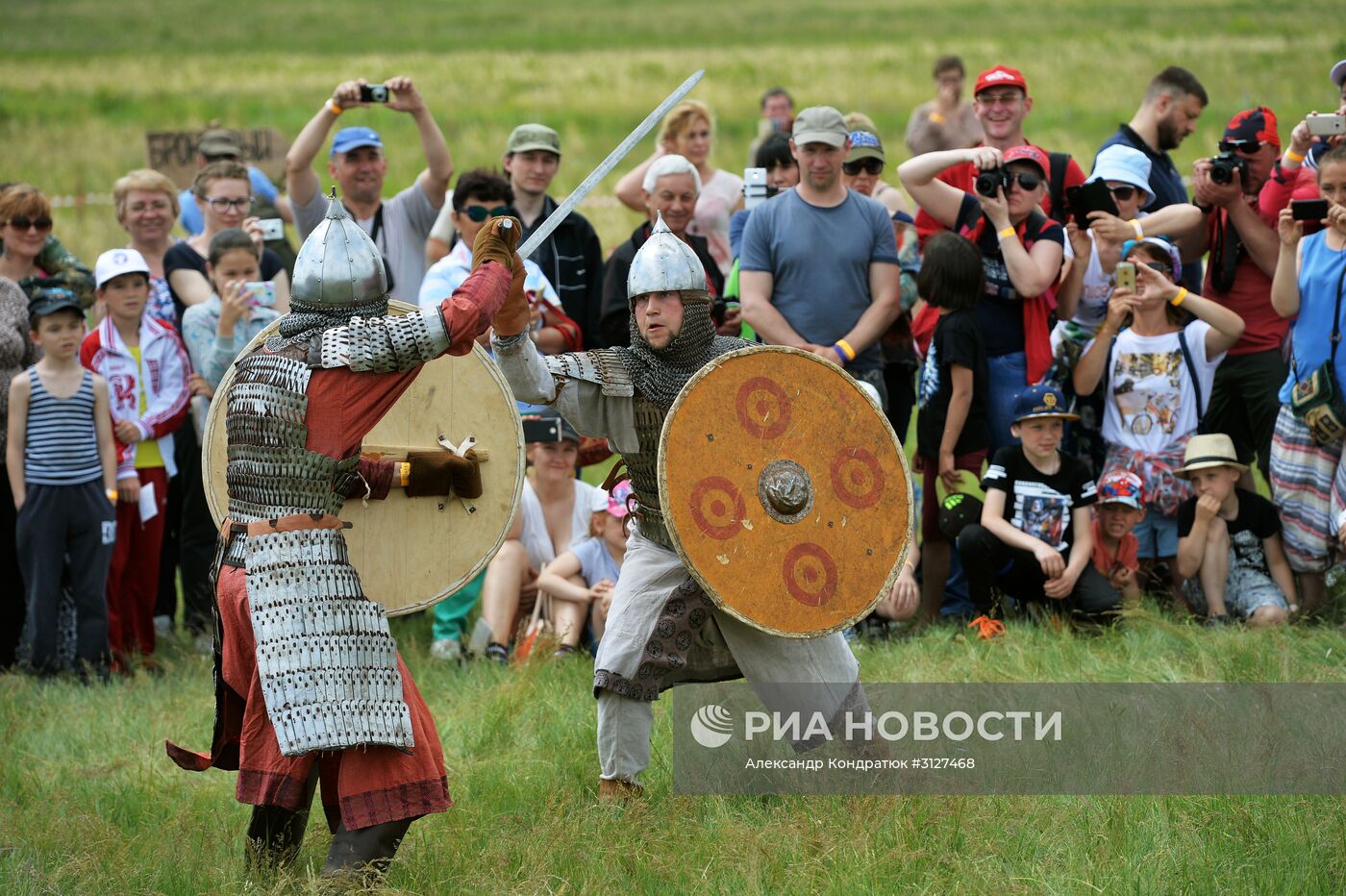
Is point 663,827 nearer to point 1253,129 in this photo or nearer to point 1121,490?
point 1121,490

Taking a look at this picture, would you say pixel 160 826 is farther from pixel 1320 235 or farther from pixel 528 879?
pixel 1320 235

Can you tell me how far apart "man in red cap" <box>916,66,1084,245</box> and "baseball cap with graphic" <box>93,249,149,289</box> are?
346 centimetres

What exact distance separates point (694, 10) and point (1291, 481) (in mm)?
43141

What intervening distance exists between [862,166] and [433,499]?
3.62 metres

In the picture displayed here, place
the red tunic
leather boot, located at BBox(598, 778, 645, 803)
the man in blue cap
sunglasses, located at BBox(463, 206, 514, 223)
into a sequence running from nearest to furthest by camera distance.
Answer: the red tunic, leather boot, located at BBox(598, 778, 645, 803), sunglasses, located at BBox(463, 206, 514, 223), the man in blue cap

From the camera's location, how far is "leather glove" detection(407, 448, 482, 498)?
14.6ft

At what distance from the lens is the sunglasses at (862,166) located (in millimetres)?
7363

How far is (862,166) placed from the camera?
7.38m

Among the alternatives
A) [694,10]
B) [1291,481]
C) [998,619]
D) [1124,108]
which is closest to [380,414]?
[998,619]

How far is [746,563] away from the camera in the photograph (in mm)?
4371

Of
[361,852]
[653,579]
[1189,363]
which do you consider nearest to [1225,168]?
[1189,363]

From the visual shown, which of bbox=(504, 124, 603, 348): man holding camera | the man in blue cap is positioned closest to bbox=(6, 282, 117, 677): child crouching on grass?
the man in blue cap

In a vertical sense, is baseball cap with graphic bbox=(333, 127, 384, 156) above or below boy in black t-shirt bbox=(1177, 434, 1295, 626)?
above

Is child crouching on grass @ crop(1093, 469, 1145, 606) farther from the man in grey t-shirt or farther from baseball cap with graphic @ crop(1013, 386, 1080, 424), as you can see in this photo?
the man in grey t-shirt
